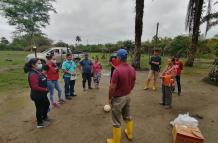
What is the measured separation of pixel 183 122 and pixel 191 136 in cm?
53

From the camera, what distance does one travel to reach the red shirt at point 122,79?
371 cm

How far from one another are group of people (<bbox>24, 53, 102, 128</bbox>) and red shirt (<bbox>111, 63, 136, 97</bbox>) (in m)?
1.86

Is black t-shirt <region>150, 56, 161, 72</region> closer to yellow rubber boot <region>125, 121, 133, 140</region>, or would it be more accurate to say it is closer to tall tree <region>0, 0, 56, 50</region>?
yellow rubber boot <region>125, 121, 133, 140</region>

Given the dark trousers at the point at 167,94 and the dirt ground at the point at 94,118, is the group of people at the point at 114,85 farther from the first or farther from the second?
the dirt ground at the point at 94,118

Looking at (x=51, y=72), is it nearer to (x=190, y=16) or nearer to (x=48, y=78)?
(x=48, y=78)

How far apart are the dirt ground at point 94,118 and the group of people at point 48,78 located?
325 millimetres

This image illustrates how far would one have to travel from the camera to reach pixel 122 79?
12.3ft

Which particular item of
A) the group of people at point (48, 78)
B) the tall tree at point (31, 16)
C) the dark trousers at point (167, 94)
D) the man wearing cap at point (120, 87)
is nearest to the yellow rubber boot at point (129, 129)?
the man wearing cap at point (120, 87)

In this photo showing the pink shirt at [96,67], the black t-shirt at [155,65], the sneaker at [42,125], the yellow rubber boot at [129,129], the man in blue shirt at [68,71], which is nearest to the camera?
the yellow rubber boot at [129,129]

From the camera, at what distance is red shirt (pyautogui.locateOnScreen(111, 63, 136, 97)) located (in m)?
3.71

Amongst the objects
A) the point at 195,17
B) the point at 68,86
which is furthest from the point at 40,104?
the point at 195,17

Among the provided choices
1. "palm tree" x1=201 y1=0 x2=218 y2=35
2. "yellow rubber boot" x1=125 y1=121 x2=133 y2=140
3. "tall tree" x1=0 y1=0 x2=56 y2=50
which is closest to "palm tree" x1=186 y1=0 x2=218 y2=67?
"palm tree" x1=201 y1=0 x2=218 y2=35

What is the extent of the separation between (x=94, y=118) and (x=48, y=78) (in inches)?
70.3

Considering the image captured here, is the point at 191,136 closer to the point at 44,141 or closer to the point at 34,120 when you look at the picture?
the point at 44,141
